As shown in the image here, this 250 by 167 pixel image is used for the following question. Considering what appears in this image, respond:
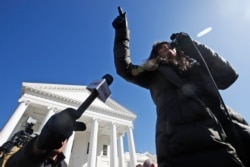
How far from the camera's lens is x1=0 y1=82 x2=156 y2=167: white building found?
69.0 feet

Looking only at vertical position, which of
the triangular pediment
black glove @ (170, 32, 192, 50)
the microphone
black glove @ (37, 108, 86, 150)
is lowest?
black glove @ (37, 108, 86, 150)

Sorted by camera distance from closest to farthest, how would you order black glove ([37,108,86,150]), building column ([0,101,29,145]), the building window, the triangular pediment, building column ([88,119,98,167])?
1. black glove ([37,108,86,150])
2. building column ([0,101,29,145])
3. building column ([88,119,98,167])
4. the triangular pediment
5. the building window

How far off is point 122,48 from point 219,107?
1.13m

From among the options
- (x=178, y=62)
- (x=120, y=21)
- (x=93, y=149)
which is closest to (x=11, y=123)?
(x=93, y=149)

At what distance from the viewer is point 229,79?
1553mm

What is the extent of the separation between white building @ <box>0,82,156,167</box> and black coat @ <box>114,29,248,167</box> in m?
21.0

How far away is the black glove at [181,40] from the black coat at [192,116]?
0.23ft

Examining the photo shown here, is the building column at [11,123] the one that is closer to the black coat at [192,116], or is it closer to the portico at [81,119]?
the portico at [81,119]

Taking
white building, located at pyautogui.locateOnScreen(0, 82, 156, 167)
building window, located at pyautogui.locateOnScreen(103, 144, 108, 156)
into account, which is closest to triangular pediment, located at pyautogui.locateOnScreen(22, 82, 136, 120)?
white building, located at pyautogui.locateOnScreen(0, 82, 156, 167)

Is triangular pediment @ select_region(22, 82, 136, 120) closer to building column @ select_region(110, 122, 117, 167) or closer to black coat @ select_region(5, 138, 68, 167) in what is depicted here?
building column @ select_region(110, 122, 117, 167)

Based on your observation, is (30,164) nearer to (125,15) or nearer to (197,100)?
(197,100)

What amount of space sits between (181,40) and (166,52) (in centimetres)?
21

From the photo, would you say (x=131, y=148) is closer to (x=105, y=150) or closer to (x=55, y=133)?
(x=105, y=150)

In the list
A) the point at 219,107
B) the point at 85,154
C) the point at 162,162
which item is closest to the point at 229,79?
the point at 219,107
